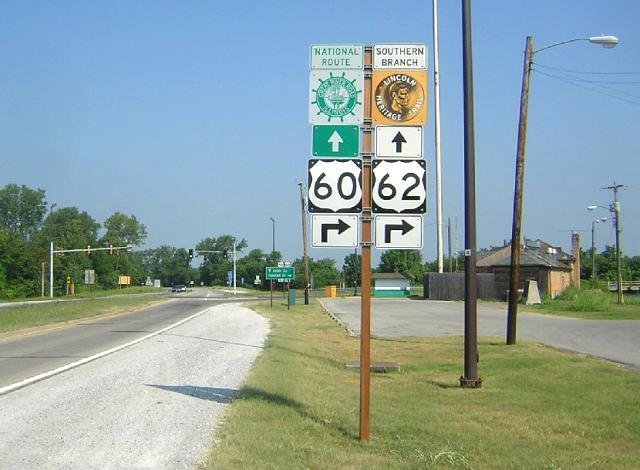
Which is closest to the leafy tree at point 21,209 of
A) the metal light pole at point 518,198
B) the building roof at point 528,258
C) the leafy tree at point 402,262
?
the leafy tree at point 402,262

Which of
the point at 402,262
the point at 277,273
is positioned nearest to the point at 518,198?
the point at 277,273

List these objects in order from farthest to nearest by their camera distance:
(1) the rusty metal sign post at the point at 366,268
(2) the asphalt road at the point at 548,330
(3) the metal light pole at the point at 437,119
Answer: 1. (3) the metal light pole at the point at 437,119
2. (2) the asphalt road at the point at 548,330
3. (1) the rusty metal sign post at the point at 366,268

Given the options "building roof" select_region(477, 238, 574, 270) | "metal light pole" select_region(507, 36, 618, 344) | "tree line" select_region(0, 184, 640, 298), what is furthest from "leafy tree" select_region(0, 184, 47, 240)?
"metal light pole" select_region(507, 36, 618, 344)

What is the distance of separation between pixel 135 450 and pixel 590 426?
530cm

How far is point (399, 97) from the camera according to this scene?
8578 mm

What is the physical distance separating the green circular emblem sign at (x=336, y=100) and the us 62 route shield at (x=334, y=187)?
1.81ft

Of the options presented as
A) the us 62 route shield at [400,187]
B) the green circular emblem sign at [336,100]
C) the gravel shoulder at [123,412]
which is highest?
the green circular emblem sign at [336,100]

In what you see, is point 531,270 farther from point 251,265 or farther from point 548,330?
point 251,265

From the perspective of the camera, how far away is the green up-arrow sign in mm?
8398

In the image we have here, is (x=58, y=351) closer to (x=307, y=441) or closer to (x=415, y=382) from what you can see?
(x=415, y=382)

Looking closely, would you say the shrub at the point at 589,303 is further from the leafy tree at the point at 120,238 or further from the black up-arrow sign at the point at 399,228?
the leafy tree at the point at 120,238

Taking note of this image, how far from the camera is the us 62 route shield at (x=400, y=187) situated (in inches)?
328

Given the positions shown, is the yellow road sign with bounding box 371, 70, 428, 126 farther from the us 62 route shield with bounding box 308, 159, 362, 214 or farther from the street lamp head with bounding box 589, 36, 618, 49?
the street lamp head with bounding box 589, 36, 618, 49

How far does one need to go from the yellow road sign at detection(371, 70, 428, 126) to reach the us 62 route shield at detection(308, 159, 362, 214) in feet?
2.35
